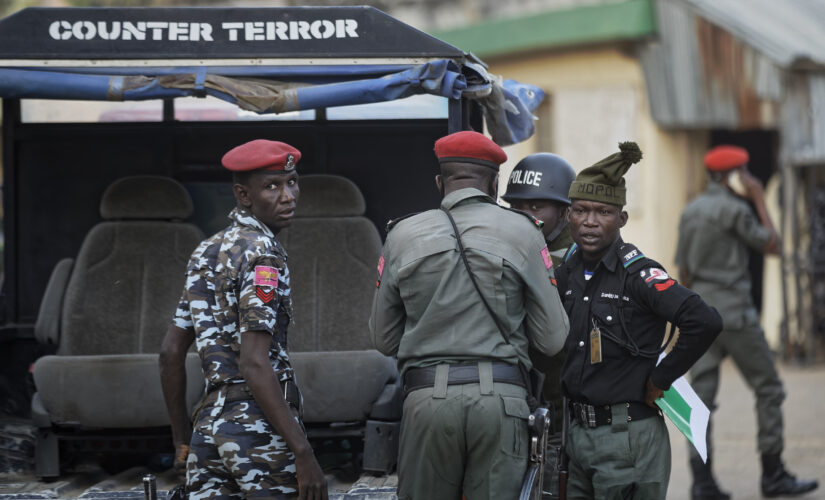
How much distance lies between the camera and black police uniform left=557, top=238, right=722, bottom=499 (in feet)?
14.6

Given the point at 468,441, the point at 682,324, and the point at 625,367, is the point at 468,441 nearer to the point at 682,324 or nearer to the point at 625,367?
the point at 625,367

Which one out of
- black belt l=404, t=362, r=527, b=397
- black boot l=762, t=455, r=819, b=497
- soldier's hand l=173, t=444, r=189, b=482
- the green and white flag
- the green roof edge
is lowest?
black boot l=762, t=455, r=819, b=497

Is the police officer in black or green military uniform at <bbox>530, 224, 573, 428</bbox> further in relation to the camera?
green military uniform at <bbox>530, 224, 573, 428</bbox>

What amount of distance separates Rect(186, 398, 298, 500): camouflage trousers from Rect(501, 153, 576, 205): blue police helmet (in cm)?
177

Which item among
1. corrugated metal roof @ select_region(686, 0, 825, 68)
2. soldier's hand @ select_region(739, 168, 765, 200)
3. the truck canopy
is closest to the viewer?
the truck canopy

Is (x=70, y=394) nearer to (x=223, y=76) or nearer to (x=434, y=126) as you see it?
(x=223, y=76)

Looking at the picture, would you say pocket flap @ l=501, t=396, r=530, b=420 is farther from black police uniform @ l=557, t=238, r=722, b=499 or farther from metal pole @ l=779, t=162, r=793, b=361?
metal pole @ l=779, t=162, r=793, b=361

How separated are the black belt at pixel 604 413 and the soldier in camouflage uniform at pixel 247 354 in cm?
111

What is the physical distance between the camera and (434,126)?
620 cm

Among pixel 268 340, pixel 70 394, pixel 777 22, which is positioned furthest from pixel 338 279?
pixel 777 22

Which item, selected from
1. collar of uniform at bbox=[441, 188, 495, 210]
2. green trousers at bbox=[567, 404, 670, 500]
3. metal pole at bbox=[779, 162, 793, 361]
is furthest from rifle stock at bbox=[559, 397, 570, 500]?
metal pole at bbox=[779, 162, 793, 361]

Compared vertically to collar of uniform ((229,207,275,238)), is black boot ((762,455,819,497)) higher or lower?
lower

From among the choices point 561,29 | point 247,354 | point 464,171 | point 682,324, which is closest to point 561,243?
point 682,324

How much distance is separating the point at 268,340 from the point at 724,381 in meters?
9.09
